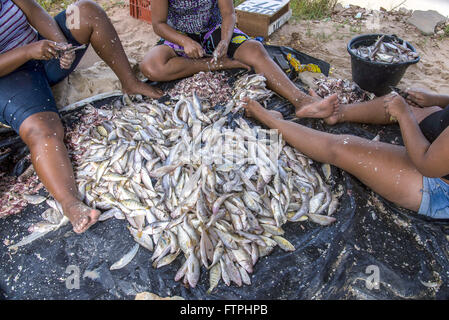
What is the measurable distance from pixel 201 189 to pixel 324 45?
11.0 ft

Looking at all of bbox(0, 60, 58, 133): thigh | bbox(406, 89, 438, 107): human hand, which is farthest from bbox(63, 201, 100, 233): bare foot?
bbox(406, 89, 438, 107): human hand

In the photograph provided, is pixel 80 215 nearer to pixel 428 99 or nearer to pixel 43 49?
pixel 43 49

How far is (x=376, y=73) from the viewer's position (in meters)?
3.22

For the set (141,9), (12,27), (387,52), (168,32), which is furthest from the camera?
(141,9)

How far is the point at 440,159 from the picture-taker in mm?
1737

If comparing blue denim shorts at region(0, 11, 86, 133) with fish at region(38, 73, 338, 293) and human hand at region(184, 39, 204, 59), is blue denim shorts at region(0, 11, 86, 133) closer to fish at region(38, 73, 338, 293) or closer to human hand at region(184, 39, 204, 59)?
fish at region(38, 73, 338, 293)

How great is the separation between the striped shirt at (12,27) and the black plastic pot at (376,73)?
298 cm

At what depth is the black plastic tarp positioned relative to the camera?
1.86m

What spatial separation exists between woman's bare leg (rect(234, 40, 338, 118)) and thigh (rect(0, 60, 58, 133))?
180 centimetres

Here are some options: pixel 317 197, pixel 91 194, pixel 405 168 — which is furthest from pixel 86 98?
pixel 405 168

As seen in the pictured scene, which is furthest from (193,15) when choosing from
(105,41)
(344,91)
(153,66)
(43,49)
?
(344,91)

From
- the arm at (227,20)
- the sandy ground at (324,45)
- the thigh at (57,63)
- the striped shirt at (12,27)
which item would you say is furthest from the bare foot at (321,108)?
the striped shirt at (12,27)
